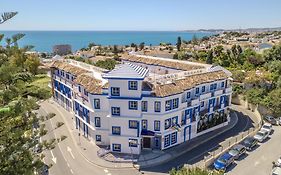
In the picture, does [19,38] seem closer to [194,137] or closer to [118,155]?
[118,155]

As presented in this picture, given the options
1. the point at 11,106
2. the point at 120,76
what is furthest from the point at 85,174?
the point at 11,106

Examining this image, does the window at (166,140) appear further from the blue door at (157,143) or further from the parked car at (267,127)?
the parked car at (267,127)

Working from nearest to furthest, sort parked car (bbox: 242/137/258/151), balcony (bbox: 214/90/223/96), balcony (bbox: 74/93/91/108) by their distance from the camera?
1. parked car (bbox: 242/137/258/151)
2. balcony (bbox: 74/93/91/108)
3. balcony (bbox: 214/90/223/96)

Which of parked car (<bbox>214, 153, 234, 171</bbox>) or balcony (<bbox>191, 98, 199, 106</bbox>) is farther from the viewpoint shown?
balcony (<bbox>191, 98, 199, 106</bbox>)

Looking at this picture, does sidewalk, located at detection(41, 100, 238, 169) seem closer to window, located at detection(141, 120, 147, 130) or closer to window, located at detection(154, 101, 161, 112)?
window, located at detection(141, 120, 147, 130)

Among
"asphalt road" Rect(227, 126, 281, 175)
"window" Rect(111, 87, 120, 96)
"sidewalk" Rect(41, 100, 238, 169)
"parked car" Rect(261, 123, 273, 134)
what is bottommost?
"asphalt road" Rect(227, 126, 281, 175)

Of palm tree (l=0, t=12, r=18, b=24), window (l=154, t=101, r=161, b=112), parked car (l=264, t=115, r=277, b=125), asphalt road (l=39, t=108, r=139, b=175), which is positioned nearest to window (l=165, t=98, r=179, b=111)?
window (l=154, t=101, r=161, b=112)

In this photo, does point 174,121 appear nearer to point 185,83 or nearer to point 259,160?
point 185,83
